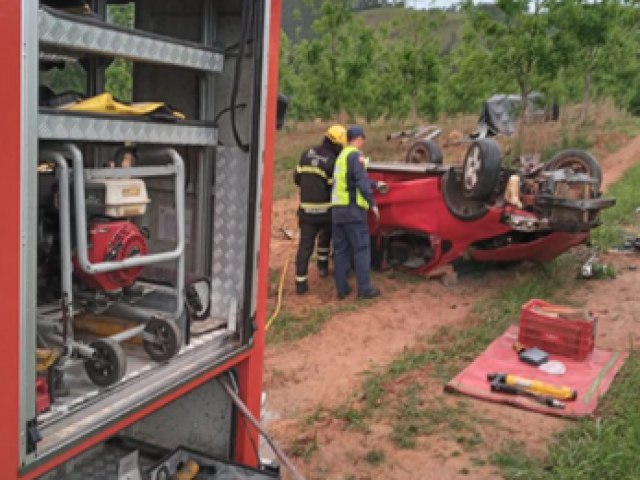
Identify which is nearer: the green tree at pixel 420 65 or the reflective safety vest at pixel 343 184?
the reflective safety vest at pixel 343 184

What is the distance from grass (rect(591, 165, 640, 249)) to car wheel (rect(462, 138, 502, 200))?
10.7 feet

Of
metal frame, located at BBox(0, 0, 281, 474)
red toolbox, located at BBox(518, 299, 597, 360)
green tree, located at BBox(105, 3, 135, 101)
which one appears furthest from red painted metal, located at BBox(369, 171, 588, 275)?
metal frame, located at BBox(0, 0, 281, 474)

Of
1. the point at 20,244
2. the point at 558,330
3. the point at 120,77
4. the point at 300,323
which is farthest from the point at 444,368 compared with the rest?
the point at 20,244

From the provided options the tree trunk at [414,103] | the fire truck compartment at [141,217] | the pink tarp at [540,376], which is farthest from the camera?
the tree trunk at [414,103]

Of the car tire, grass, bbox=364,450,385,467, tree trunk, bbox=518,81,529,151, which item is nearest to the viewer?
grass, bbox=364,450,385,467

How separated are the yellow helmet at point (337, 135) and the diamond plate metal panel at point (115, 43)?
536cm

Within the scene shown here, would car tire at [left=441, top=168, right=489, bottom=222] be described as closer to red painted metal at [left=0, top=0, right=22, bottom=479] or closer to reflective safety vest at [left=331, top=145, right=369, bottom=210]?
reflective safety vest at [left=331, top=145, right=369, bottom=210]

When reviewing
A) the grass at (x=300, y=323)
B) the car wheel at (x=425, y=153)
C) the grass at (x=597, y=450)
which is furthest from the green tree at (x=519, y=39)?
the grass at (x=597, y=450)

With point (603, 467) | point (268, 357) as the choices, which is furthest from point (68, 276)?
point (268, 357)

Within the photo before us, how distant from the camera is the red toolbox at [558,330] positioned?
616cm

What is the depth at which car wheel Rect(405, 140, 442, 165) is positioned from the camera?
9773mm

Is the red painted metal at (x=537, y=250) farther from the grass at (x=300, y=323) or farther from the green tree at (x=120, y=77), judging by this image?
the green tree at (x=120, y=77)

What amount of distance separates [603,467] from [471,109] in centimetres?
2023

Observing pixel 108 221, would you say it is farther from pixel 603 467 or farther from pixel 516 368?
pixel 516 368
